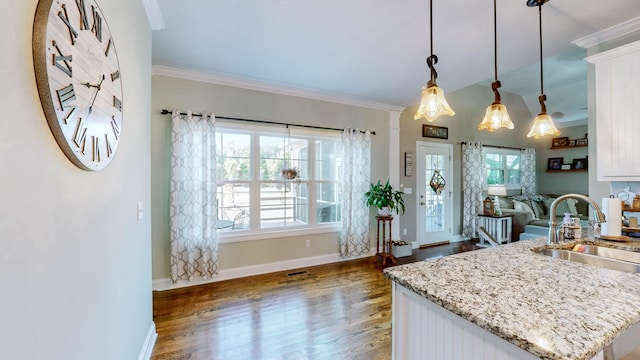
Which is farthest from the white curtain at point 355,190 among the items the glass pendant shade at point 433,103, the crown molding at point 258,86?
the glass pendant shade at point 433,103

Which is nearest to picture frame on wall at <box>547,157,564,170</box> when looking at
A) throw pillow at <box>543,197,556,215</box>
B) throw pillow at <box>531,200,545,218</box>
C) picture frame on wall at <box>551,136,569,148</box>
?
picture frame on wall at <box>551,136,569,148</box>

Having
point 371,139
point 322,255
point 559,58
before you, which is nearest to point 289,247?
point 322,255

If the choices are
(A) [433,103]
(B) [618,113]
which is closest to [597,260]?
(A) [433,103]

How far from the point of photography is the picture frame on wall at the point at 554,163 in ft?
21.0

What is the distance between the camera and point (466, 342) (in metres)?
0.91

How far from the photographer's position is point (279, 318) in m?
2.44

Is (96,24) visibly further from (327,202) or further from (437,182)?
(437,182)

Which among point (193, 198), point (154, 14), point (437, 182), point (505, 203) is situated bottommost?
point (505, 203)

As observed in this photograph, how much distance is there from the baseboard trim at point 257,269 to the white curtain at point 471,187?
8.49 ft

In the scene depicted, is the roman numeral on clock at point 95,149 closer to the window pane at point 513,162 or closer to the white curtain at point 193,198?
the white curtain at point 193,198

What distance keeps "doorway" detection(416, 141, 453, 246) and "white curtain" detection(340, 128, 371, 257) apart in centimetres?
135

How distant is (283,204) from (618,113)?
11.7ft

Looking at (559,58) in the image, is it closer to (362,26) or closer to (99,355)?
(362,26)

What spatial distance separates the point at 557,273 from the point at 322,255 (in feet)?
10.1
